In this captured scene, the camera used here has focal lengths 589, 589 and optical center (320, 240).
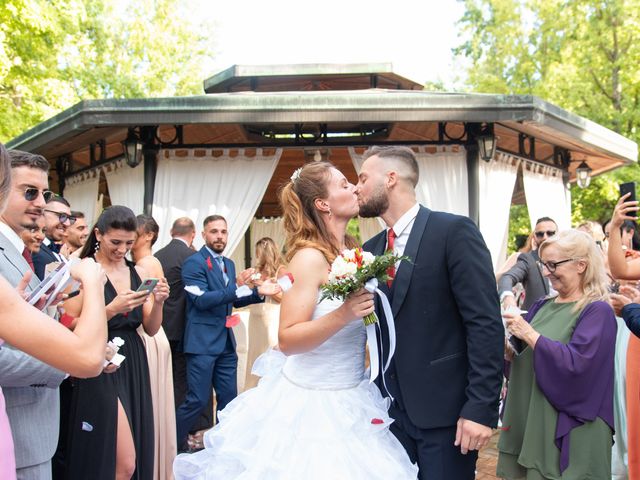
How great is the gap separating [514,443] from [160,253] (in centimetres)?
445

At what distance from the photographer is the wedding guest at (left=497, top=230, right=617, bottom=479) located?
337 cm

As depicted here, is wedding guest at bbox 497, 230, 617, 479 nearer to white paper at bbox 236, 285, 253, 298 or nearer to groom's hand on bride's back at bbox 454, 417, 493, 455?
groom's hand on bride's back at bbox 454, 417, 493, 455

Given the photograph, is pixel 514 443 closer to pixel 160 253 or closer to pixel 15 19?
pixel 160 253

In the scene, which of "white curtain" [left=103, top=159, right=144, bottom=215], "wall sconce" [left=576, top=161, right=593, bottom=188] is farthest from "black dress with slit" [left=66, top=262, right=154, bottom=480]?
"wall sconce" [left=576, top=161, right=593, bottom=188]

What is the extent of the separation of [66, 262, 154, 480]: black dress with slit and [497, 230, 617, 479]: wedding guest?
243cm

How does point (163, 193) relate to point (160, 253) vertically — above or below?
above

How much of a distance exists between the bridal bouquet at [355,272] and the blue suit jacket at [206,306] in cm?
367

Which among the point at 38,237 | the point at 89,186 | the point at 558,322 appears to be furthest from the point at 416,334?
the point at 89,186

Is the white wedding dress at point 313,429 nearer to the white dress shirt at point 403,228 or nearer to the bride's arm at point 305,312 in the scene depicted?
the bride's arm at point 305,312

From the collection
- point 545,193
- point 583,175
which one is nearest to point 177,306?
point 545,193

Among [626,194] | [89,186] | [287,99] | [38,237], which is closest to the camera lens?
[38,237]

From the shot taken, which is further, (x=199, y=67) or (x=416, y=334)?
(x=199, y=67)

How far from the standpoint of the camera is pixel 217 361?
20.7ft

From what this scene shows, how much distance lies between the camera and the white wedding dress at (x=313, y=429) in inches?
108
